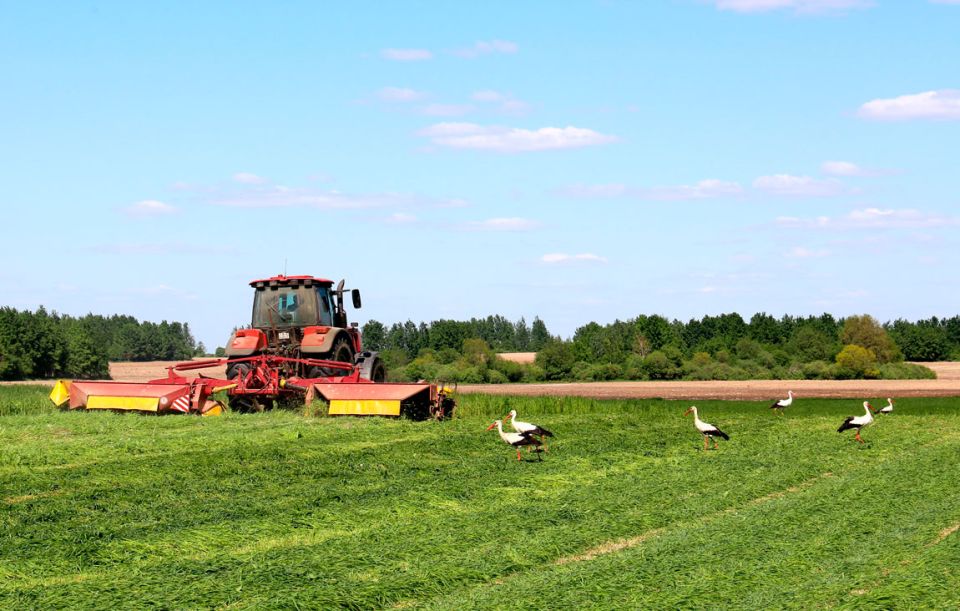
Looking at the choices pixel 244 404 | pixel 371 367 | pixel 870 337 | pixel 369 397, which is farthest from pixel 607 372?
pixel 369 397

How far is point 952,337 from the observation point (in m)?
91.8

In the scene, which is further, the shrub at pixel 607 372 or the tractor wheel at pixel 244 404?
the shrub at pixel 607 372

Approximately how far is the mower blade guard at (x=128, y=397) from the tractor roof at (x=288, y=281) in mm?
2926

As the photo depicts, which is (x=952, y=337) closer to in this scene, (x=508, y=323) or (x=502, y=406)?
(x=508, y=323)

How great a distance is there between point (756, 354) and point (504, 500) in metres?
58.3

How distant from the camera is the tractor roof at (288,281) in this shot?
2183 centimetres

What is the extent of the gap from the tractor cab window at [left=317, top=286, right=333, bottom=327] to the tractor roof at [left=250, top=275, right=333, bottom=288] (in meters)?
0.21

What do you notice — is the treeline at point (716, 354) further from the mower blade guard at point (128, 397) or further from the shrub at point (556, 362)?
the mower blade guard at point (128, 397)

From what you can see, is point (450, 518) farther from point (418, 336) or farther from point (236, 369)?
point (418, 336)

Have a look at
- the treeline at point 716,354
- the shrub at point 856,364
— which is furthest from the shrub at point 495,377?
the shrub at point 856,364

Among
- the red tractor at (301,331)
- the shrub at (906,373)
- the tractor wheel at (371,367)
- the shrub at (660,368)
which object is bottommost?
the shrub at (906,373)

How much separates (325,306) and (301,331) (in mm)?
824

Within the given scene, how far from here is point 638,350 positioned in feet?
239

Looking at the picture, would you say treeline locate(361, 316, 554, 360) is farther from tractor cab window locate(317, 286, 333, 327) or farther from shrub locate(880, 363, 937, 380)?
tractor cab window locate(317, 286, 333, 327)
